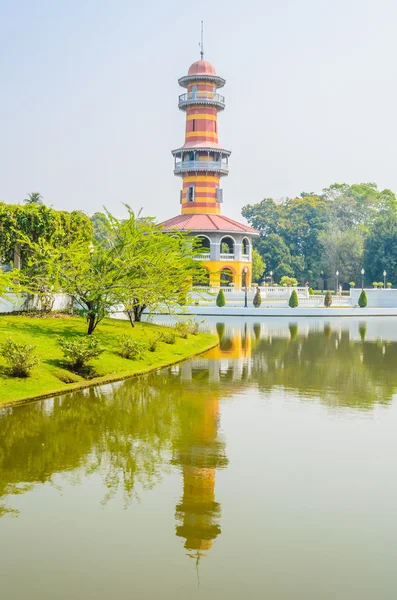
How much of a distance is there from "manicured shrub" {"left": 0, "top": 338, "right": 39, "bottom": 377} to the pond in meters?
1.59

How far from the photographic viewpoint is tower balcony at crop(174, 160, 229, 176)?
70.6 metres

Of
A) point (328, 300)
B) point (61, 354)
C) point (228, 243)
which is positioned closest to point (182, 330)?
point (61, 354)

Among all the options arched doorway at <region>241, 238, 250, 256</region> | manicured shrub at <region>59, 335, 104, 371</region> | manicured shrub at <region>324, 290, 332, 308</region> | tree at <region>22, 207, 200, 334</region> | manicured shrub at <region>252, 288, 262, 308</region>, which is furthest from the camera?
arched doorway at <region>241, 238, 250, 256</region>

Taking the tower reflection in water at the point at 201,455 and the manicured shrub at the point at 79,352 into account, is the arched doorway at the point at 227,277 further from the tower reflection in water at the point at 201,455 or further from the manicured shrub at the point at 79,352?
the manicured shrub at the point at 79,352

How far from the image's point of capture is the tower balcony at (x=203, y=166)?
7062cm

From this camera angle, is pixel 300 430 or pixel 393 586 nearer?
pixel 393 586

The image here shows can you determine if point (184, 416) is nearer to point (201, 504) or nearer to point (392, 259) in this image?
point (201, 504)

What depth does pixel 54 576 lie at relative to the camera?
352 inches

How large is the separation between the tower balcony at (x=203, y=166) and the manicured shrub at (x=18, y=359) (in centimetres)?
5129

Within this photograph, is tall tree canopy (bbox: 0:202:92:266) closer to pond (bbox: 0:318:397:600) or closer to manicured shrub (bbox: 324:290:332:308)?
pond (bbox: 0:318:397:600)

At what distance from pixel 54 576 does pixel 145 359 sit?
61.9ft

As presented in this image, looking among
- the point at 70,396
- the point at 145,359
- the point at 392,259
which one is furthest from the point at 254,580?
the point at 392,259

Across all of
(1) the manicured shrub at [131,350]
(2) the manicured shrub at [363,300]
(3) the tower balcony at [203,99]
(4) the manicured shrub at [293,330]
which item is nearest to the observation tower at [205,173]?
(3) the tower balcony at [203,99]

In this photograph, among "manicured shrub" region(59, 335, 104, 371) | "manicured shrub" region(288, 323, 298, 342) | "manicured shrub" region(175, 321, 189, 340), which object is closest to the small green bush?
"manicured shrub" region(175, 321, 189, 340)
